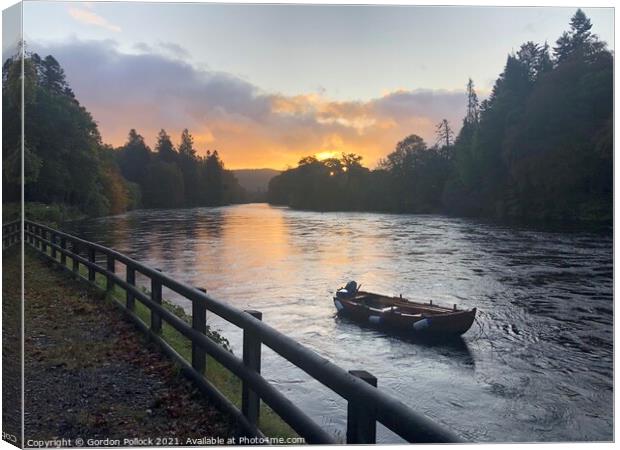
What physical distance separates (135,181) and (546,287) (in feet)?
31.9

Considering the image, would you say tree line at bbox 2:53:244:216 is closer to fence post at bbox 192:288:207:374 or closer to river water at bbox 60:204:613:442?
river water at bbox 60:204:613:442

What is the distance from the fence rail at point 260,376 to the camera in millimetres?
2732

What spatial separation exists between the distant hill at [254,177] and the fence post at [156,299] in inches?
74.1

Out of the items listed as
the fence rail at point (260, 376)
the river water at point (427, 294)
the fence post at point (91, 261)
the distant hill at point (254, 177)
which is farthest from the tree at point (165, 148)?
the fence post at point (91, 261)

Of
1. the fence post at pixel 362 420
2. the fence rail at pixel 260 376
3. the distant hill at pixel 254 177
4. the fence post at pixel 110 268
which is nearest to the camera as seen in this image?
the fence rail at pixel 260 376

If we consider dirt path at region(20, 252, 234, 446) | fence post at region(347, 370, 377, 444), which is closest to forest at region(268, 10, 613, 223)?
dirt path at region(20, 252, 234, 446)

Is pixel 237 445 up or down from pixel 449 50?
down

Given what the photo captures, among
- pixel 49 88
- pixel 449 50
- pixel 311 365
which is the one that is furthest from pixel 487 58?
pixel 49 88

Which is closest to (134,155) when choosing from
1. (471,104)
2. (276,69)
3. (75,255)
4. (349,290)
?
(276,69)

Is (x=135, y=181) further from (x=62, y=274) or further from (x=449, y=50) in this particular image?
(x=449, y=50)

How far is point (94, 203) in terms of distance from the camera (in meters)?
7.75

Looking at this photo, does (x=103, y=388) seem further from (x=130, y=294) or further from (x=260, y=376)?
(x=130, y=294)

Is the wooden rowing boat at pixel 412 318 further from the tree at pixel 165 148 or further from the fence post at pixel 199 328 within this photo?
the fence post at pixel 199 328

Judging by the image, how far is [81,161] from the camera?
651 centimetres
